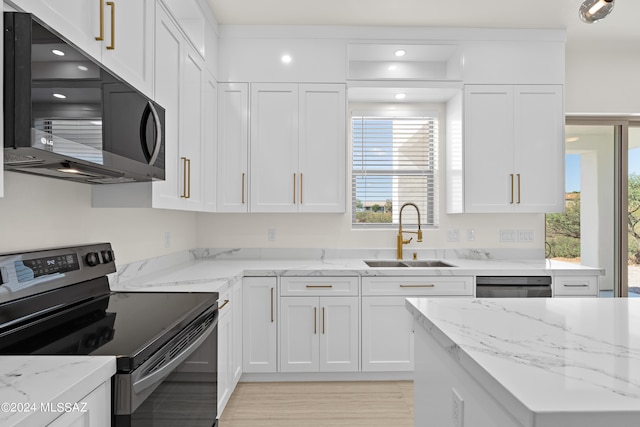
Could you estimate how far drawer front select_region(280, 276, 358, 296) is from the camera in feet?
9.38

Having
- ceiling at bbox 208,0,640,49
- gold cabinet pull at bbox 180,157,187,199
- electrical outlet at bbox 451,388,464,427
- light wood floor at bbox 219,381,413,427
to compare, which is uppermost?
ceiling at bbox 208,0,640,49

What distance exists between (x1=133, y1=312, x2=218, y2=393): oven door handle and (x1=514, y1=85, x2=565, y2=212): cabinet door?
2658 millimetres

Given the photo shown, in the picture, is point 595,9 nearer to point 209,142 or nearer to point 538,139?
point 538,139

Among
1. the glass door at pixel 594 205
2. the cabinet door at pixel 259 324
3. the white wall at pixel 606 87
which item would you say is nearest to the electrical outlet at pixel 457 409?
the cabinet door at pixel 259 324

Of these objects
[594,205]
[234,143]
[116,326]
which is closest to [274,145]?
[234,143]

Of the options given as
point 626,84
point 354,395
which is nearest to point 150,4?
point 354,395

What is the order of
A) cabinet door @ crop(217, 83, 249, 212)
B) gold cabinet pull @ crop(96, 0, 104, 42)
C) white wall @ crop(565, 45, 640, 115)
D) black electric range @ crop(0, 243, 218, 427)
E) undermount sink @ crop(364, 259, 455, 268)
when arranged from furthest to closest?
white wall @ crop(565, 45, 640, 115) → undermount sink @ crop(364, 259, 455, 268) → cabinet door @ crop(217, 83, 249, 212) → gold cabinet pull @ crop(96, 0, 104, 42) → black electric range @ crop(0, 243, 218, 427)

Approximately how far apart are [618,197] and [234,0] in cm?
360

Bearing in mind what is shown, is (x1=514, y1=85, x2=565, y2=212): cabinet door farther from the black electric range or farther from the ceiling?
the black electric range

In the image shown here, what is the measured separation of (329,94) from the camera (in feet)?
10.3

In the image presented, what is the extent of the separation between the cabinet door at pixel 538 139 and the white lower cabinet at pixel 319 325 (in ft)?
5.35

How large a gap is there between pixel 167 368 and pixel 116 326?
246mm

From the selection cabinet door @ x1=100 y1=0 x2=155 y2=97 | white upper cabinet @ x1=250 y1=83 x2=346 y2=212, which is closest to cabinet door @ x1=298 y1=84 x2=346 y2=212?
white upper cabinet @ x1=250 y1=83 x2=346 y2=212

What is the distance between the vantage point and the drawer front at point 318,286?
2.86m
